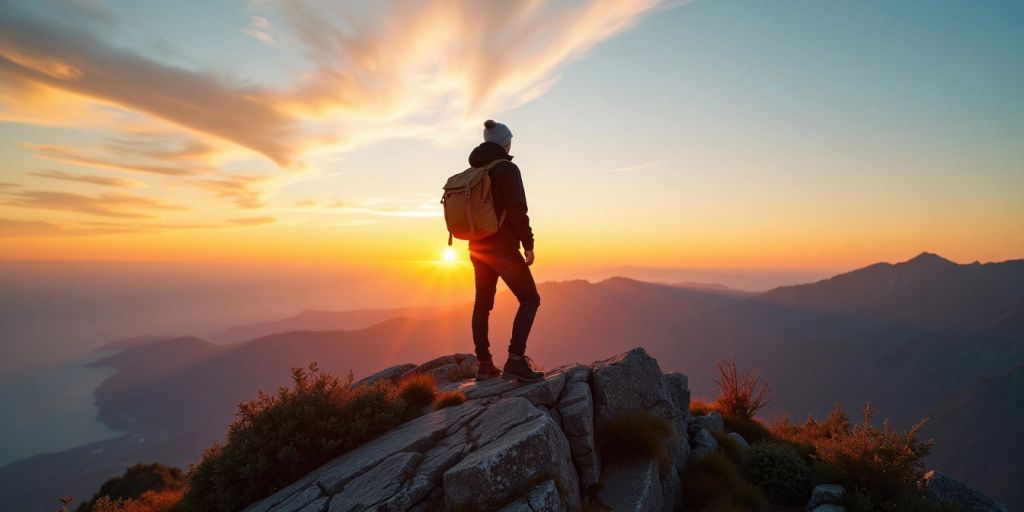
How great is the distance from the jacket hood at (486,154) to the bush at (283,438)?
453cm

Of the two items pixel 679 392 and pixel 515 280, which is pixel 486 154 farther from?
pixel 679 392

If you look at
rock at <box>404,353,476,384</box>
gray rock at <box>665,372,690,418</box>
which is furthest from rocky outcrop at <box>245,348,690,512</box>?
rock at <box>404,353,476,384</box>

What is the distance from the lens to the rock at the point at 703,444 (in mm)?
9169

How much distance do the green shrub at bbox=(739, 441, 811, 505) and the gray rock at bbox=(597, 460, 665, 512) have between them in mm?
3129

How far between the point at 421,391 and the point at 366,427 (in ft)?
5.11

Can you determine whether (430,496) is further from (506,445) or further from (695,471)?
(695,471)

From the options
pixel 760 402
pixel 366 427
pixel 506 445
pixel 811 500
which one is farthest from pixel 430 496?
pixel 760 402

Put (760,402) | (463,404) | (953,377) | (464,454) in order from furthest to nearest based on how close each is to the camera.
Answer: (953,377), (760,402), (463,404), (464,454)

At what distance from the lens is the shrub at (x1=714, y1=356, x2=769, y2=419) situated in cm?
1311

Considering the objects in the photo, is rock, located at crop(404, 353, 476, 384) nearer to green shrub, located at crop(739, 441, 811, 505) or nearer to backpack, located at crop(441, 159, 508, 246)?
backpack, located at crop(441, 159, 508, 246)

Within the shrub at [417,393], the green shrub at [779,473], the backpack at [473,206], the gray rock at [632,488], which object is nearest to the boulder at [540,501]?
the gray rock at [632,488]

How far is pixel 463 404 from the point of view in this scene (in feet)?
25.4

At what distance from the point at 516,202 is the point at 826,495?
7314 millimetres

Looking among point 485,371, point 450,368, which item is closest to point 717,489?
point 485,371
